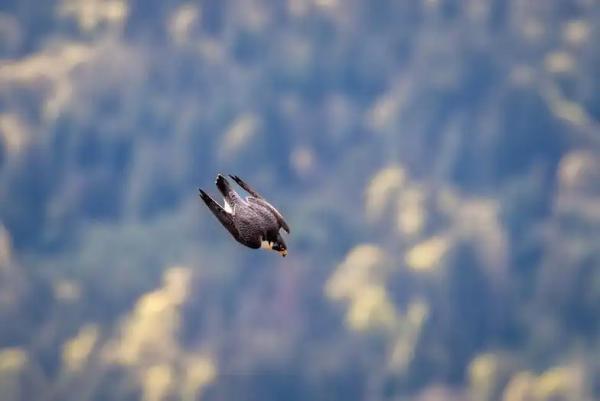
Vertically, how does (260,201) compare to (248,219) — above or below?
above

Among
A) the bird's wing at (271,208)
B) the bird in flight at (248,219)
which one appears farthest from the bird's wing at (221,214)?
the bird's wing at (271,208)

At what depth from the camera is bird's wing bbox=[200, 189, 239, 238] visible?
18906 mm

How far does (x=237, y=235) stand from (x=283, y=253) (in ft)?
2.39

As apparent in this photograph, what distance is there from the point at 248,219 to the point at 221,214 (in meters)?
0.54

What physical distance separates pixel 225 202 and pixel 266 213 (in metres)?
0.64

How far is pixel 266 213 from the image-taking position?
754 inches

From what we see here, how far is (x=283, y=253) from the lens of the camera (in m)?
18.7

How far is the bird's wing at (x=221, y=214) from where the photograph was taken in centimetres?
1891

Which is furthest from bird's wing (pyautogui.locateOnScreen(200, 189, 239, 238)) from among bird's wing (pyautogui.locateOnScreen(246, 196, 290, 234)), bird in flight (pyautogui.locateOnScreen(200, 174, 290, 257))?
bird's wing (pyautogui.locateOnScreen(246, 196, 290, 234))

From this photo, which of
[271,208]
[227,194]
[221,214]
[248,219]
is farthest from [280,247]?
[227,194]

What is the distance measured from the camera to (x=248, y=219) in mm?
18828

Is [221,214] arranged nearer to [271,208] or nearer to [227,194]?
[227,194]

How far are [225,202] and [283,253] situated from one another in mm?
1250

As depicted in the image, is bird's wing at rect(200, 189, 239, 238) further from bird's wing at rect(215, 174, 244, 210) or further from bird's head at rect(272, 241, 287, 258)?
bird's head at rect(272, 241, 287, 258)
